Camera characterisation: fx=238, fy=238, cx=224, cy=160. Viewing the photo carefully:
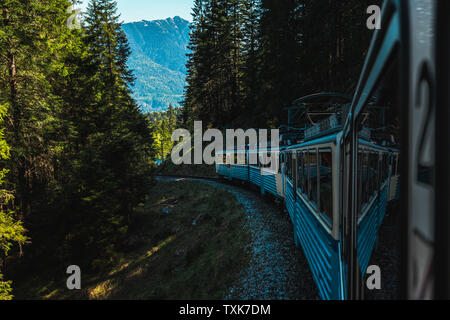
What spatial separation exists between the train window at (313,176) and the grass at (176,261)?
11.1ft

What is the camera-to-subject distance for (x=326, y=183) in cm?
380

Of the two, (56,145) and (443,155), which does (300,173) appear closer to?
(443,155)

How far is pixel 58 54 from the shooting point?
13273 mm

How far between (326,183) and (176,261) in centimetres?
910

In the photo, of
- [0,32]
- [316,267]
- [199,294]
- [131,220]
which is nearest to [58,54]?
[0,32]

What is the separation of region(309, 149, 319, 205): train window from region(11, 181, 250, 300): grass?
3374mm

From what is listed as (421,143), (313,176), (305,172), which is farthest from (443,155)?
(305,172)

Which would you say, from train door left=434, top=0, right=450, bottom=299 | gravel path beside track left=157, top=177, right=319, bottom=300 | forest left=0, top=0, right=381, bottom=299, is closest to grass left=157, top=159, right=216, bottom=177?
forest left=0, top=0, right=381, bottom=299

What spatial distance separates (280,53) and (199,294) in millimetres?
23554

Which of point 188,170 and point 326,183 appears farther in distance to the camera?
point 188,170

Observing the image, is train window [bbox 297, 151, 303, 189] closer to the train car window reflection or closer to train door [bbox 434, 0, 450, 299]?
the train car window reflection

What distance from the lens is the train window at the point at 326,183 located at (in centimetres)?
353

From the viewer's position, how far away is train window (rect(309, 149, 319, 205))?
4.31 m
